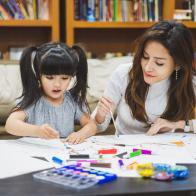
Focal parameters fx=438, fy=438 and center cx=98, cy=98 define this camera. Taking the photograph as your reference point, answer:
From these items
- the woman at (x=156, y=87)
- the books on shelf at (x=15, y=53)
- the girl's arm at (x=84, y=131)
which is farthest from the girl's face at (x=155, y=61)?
the books on shelf at (x=15, y=53)

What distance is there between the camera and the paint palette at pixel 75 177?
994mm

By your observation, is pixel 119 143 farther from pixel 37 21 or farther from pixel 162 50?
pixel 37 21

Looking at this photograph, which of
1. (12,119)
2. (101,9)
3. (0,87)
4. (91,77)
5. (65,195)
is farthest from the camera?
(101,9)

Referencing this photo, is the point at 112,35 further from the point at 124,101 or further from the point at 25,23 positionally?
the point at 124,101

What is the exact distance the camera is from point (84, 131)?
1.59m

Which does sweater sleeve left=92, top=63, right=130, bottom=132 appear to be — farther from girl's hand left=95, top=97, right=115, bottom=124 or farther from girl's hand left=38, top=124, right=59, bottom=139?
girl's hand left=38, top=124, right=59, bottom=139

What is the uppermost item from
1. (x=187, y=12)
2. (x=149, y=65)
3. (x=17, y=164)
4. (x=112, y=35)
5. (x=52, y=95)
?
(x=187, y=12)

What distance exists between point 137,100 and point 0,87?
1.38 m

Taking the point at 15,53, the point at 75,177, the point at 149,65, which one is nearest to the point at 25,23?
the point at 15,53

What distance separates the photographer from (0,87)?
9.61 feet

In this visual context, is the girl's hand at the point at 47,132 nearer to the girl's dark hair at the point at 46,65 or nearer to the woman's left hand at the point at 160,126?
the girl's dark hair at the point at 46,65

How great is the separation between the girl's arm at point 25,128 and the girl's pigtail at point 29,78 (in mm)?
53

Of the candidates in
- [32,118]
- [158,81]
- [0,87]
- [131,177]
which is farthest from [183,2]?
[131,177]

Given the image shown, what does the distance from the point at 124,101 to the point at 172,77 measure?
0.75 ft
